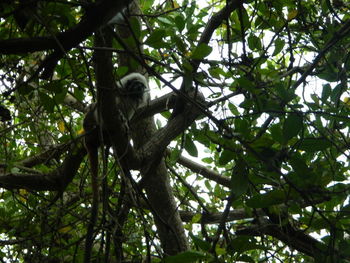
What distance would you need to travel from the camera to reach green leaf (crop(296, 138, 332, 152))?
2.01m

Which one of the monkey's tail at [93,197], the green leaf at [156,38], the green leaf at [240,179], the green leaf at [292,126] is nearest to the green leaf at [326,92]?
the green leaf at [292,126]

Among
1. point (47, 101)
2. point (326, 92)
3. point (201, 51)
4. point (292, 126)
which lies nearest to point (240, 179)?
point (292, 126)

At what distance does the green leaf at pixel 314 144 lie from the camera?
2.01 meters

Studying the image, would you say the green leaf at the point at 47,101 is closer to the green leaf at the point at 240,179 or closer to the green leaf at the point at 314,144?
the green leaf at the point at 240,179

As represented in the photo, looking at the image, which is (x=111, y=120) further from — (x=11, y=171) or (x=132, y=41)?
(x=11, y=171)

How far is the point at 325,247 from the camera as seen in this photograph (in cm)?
212

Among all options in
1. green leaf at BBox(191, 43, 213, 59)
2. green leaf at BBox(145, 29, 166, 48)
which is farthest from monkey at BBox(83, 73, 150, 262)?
green leaf at BBox(191, 43, 213, 59)

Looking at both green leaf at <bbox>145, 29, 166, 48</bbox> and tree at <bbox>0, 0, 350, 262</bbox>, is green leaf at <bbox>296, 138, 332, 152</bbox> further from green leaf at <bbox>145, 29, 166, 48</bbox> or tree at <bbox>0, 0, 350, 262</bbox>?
green leaf at <bbox>145, 29, 166, 48</bbox>

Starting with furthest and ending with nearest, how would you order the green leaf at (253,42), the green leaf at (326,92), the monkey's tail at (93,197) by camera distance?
the green leaf at (253,42)
the monkey's tail at (93,197)
the green leaf at (326,92)

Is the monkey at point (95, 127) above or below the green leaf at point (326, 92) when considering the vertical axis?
above

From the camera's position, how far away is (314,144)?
2.04 metres

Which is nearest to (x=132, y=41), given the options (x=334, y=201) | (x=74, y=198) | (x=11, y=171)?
(x=334, y=201)

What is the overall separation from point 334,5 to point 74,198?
2880 millimetres

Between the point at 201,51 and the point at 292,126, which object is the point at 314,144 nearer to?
the point at 292,126
